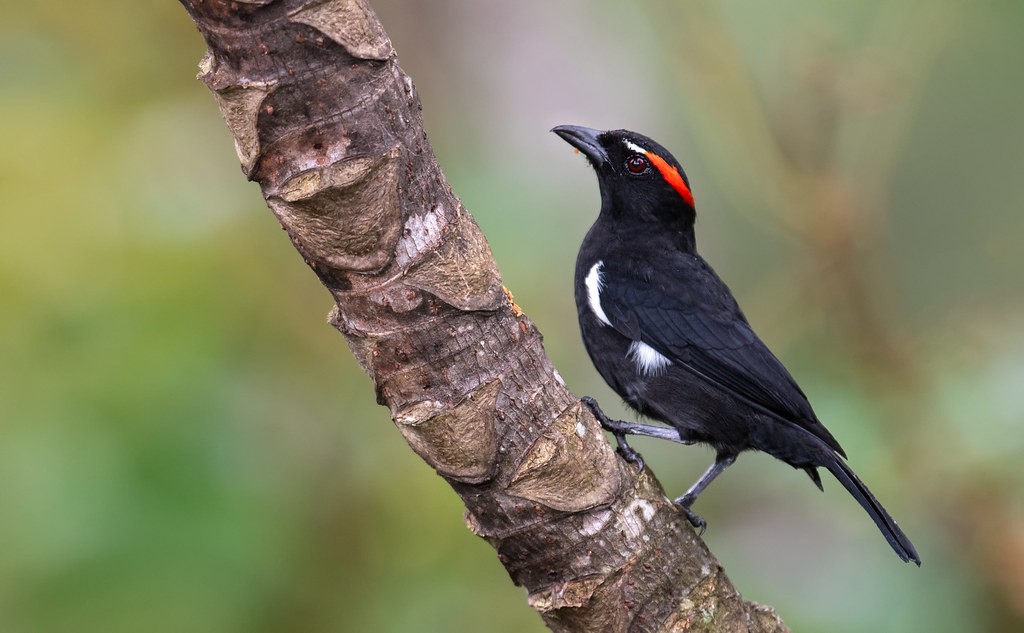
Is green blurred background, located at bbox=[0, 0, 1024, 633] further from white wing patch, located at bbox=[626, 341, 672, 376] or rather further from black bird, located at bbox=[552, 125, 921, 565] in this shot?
white wing patch, located at bbox=[626, 341, 672, 376]

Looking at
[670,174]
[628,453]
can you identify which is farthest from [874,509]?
[670,174]

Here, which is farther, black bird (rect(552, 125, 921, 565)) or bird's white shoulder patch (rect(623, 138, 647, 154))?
bird's white shoulder patch (rect(623, 138, 647, 154))

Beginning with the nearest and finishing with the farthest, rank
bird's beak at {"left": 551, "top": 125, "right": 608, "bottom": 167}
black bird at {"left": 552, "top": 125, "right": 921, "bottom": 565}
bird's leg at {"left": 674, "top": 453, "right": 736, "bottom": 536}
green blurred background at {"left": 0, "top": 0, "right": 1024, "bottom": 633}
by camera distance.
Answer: green blurred background at {"left": 0, "top": 0, "right": 1024, "bottom": 633}, bird's leg at {"left": 674, "top": 453, "right": 736, "bottom": 536}, black bird at {"left": 552, "top": 125, "right": 921, "bottom": 565}, bird's beak at {"left": 551, "top": 125, "right": 608, "bottom": 167}

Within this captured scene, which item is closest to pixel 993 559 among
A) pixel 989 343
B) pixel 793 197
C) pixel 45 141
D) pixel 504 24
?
pixel 989 343

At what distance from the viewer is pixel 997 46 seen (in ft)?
21.7

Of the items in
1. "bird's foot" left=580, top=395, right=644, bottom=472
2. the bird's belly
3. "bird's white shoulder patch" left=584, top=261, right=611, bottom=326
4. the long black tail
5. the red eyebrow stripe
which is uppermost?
the red eyebrow stripe

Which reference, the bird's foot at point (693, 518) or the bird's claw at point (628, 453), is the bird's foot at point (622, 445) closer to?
the bird's claw at point (628, 453)

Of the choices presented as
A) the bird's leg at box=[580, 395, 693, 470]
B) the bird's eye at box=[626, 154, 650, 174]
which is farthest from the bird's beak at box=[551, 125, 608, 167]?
the bird's leg at box=[580, 395, 693, 470]

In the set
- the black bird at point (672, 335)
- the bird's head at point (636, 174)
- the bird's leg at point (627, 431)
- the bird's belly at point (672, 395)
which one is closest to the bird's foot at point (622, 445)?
the bird's leg at point (627, 431)

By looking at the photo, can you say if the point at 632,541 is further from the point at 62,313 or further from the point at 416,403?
the point at 62,313

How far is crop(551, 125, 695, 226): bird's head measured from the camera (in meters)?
4.26

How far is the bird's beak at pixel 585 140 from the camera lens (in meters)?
4.24

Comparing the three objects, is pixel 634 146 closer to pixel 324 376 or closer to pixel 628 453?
pixel 324 376

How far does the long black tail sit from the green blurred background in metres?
0.07
